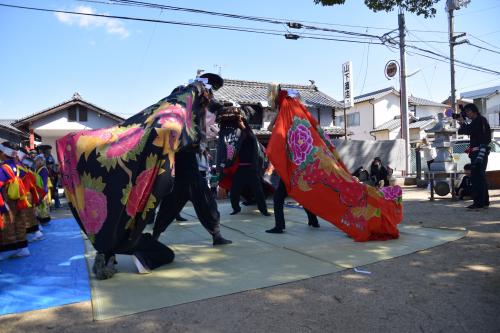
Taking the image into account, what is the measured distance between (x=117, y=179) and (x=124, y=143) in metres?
0.34

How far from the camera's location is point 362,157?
48.9 feet

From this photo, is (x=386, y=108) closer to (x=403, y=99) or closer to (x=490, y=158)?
(x=403, y=99)

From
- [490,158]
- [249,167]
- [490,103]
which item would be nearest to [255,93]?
[490,158]

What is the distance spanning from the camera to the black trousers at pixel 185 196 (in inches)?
167

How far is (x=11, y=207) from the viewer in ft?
14.5

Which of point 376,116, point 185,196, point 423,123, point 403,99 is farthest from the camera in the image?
point 376,116

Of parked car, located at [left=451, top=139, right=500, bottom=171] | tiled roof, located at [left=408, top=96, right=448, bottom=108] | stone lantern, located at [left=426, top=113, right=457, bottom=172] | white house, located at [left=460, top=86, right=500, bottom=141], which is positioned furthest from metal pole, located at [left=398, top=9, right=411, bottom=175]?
white house, located at [left=460, top=86, right=500, bottom=141]

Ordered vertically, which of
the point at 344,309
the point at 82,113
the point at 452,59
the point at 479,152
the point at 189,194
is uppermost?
the point at 452,59

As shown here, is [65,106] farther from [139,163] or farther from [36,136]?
[139,163]

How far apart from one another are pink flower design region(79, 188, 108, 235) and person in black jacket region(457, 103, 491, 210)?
Answer: 6.45m

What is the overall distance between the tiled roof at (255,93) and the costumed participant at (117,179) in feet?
52.7

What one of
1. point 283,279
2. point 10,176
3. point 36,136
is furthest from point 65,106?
point 283,279

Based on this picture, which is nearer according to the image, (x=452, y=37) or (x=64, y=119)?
(x=452, y=37)

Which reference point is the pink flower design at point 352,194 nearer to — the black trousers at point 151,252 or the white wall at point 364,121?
the black trousers at point 151,252
